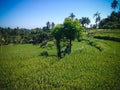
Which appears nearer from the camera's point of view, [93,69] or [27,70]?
[93,69]

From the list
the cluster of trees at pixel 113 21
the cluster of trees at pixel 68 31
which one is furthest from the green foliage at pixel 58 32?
the cluster of trees at pixel 113 21

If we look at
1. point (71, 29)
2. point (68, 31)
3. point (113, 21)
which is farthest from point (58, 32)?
point (113, 21)

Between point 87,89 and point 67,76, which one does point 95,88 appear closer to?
point 87,89

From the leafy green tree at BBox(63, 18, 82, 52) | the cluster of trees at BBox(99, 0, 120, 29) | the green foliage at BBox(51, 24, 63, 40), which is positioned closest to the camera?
the leafy green tree at BBox(63, 18, 82, 52)

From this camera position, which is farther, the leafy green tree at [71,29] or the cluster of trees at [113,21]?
the cluster of trees at [113,21]

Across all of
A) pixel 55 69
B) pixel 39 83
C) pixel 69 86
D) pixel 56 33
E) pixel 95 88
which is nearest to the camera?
pixel 95 88

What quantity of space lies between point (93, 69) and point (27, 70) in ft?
47.4

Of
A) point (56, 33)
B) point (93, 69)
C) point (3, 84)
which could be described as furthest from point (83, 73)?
point (56, 33)

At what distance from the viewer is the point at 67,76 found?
26.3m

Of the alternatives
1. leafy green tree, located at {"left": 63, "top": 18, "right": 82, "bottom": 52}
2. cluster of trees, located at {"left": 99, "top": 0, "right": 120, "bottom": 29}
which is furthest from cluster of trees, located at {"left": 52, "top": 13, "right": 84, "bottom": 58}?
cluster of trees, located at {"left": 99, "top": 0, "right": 120, "bottom": 29}

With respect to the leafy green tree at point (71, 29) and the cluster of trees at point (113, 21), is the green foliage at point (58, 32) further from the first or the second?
the cluster of trees at point (113, 21)

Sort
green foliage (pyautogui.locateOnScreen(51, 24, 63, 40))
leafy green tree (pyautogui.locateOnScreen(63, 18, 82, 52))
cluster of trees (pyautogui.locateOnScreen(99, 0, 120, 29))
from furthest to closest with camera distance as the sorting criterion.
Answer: cluster of trees (pyautogui.locateOnScreen(99, 0, 120, 29))
green foliage (pyautogui.locateOnScreen(51, 24, 63, 40))
leafy green tree (pyautogui.locateOnScreen(63, 18, 82, 52))

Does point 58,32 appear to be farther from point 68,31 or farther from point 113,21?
point 113,21

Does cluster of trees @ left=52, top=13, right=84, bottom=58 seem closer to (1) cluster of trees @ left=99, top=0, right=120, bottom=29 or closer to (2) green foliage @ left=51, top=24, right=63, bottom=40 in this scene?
(2) green foliage @ left=51, top=24, right=63, bottom=40
